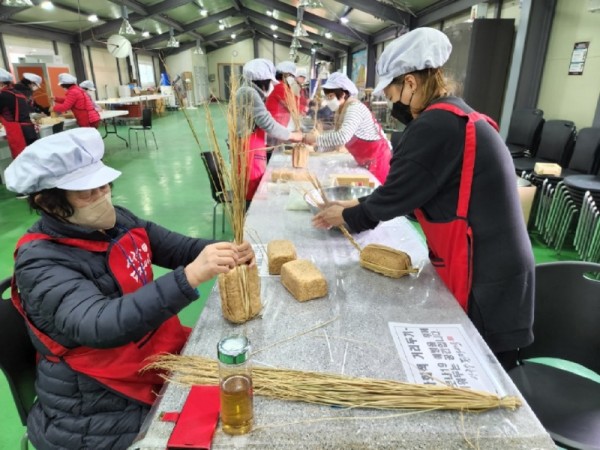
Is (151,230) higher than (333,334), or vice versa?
(151,230)

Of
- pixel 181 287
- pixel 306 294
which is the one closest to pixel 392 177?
pixel 306 294

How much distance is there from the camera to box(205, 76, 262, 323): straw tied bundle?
1.06 metres

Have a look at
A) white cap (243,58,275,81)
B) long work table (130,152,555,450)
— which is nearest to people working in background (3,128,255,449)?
long work table (130,152,555,450)

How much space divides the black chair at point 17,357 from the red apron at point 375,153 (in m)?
2.32

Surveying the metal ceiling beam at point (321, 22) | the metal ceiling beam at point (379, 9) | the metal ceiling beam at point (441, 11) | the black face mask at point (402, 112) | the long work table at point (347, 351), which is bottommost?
the long work table at point (347, 351)

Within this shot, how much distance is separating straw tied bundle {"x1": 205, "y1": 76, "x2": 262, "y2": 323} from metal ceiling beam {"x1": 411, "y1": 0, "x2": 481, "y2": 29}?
6.26m

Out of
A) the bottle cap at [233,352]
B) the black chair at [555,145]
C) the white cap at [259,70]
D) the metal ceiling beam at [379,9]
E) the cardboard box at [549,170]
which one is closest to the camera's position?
the bottle cap at [233,352]

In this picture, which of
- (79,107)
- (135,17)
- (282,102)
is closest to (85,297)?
(282,102)

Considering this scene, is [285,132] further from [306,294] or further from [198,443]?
[198,443]

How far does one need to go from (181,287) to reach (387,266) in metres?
0.73

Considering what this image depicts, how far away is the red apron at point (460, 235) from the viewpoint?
115 centimetres

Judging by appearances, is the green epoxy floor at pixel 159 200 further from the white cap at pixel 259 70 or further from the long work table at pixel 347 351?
the white cap at pixel 259 70

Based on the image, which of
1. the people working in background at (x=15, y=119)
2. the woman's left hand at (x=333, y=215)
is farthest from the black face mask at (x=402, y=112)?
the people working in background at (x=15, y=119)

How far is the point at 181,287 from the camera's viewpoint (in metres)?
0.93
